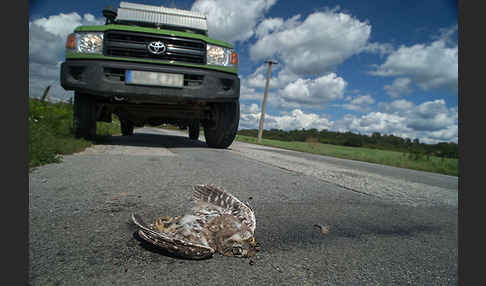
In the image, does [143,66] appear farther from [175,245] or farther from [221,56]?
[175,245]

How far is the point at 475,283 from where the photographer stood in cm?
69

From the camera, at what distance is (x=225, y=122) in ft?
15.5

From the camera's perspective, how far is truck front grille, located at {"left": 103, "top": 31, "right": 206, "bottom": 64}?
357 centimetres

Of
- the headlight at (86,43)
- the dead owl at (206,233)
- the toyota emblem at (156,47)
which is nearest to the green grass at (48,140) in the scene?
the headlight at (86,43)

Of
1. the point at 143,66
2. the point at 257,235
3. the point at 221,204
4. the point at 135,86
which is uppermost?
the point at 143,66

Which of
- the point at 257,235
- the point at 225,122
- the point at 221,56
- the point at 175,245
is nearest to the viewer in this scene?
the point at 175,245

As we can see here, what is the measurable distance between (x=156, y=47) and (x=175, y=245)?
346 cm

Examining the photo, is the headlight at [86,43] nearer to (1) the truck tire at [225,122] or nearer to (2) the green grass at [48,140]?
(2) the green grass at [48,140]

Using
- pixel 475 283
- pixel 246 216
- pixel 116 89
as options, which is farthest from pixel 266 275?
pixel 116 89

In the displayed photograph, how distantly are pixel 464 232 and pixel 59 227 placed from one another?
4.99 feet

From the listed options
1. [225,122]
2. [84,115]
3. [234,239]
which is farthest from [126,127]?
[234,239]

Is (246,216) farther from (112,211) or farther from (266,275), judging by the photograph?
(112,211)

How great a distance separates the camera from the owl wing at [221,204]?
1124mm

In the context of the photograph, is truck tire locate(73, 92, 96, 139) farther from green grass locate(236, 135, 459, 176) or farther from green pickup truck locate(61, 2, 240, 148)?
green grass locate(236, 135, 459, 176)
